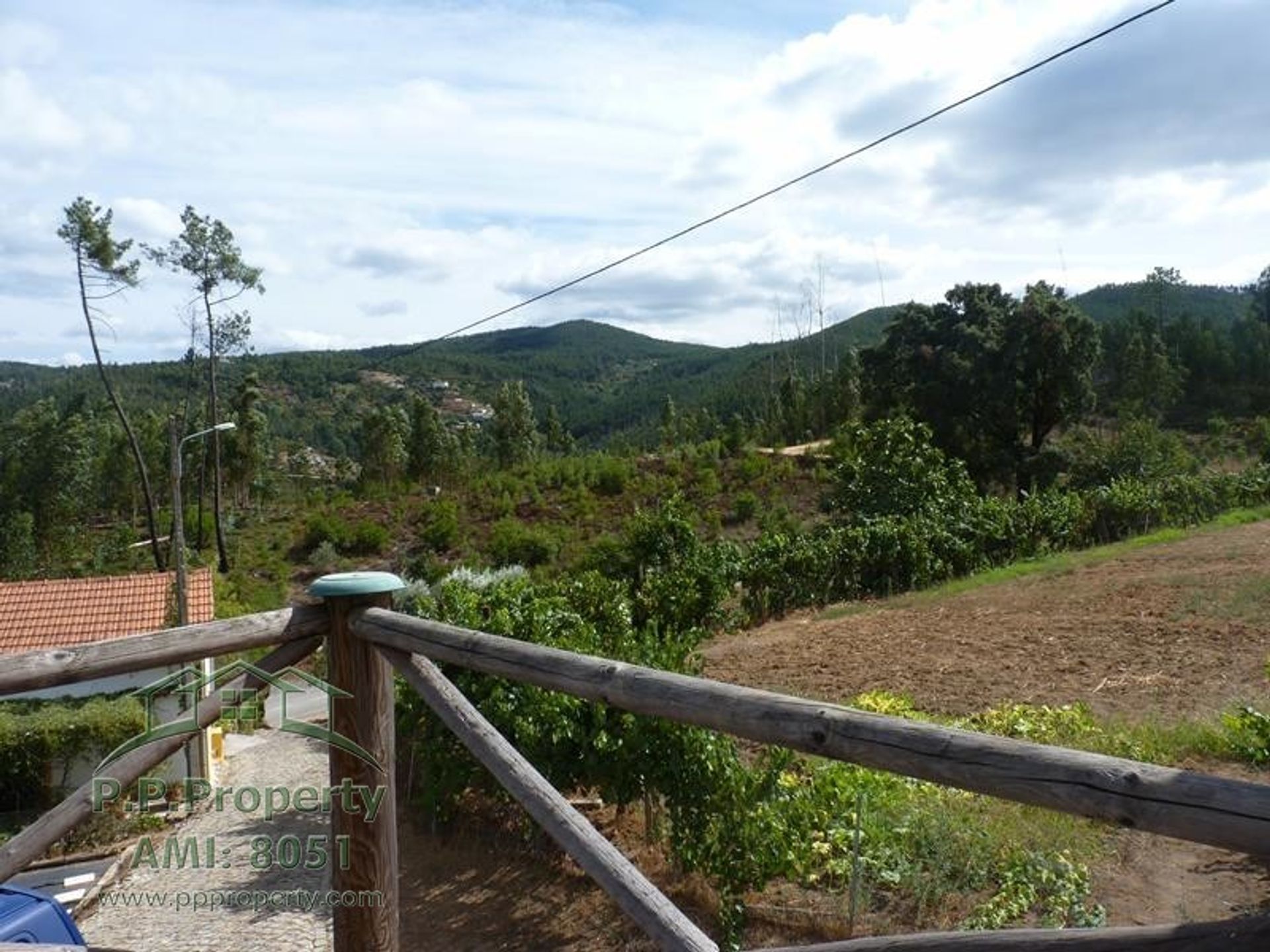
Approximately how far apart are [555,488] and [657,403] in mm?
51449

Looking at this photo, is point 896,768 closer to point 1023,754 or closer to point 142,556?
point 1023,754

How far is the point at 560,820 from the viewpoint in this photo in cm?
190

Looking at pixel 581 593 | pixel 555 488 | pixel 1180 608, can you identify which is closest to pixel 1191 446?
pixel 555 488

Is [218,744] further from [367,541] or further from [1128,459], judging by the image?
[1128,459]

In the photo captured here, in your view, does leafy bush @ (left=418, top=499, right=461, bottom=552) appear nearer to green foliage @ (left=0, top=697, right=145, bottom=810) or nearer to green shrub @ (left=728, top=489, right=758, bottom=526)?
green shrub @ (left=728, top=489, right=758, bottom=526)

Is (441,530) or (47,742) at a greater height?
(441,530)

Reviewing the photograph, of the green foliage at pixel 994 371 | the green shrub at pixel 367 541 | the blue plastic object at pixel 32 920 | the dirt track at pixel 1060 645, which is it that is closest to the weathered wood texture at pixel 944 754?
the blue plastic object at pixel 32 920

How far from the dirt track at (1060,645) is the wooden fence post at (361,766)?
5.50m

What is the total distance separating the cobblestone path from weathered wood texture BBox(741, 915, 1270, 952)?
3181 mm

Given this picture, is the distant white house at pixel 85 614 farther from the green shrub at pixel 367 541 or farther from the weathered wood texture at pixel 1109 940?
the green shrub at pixel 367 541

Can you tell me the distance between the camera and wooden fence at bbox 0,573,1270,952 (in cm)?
112

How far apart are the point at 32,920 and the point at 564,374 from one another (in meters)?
103

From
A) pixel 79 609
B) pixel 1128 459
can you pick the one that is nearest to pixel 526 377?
pixel 1128 459

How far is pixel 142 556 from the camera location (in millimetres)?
31953
